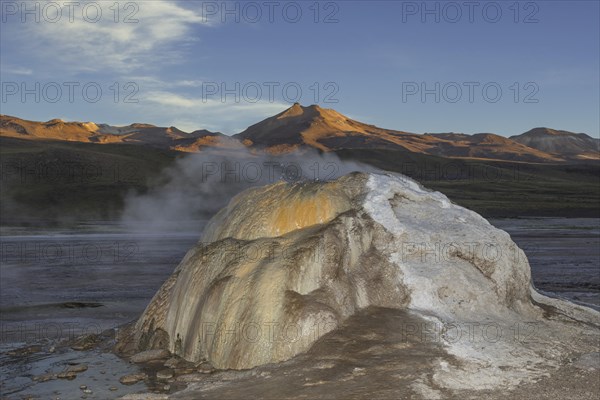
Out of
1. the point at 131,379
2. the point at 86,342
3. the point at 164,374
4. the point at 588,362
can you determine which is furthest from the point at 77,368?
the point at 588,362

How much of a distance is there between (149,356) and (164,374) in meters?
0.94

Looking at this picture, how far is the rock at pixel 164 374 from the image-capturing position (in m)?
8.03

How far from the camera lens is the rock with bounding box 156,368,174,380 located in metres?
8.03

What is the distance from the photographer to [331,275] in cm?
869

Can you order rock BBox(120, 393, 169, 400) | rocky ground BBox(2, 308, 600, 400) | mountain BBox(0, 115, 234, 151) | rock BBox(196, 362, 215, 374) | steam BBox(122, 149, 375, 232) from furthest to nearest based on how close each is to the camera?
1. mountain BBox(0, 115, 234, 151)
2. steam BBox(122, 149, 375, 232)
3. rock BBox(196, 362, 215, 374)
4. rock BBox(120, 393, 169, 400)
5. rocky ground BBox(2, 308, 600, 400)

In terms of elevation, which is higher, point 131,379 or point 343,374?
point 343,374

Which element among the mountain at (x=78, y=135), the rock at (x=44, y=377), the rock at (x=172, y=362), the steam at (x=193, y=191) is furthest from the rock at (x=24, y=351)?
the mountain at (x=78, y=135)

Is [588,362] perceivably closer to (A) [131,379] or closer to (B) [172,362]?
(B) [172,362]

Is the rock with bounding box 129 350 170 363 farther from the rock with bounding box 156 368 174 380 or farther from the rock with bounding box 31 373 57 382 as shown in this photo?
the rock with bounding box 31 373 57 382

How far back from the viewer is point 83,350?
391 inches

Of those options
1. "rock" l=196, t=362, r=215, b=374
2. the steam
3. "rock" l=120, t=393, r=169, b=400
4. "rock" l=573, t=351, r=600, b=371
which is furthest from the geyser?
the steam

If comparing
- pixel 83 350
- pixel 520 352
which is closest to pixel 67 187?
pixel 83 350

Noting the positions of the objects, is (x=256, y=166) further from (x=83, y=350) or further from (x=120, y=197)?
(x=83, y=350)

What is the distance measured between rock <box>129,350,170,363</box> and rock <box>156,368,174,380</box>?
657 millimetres
